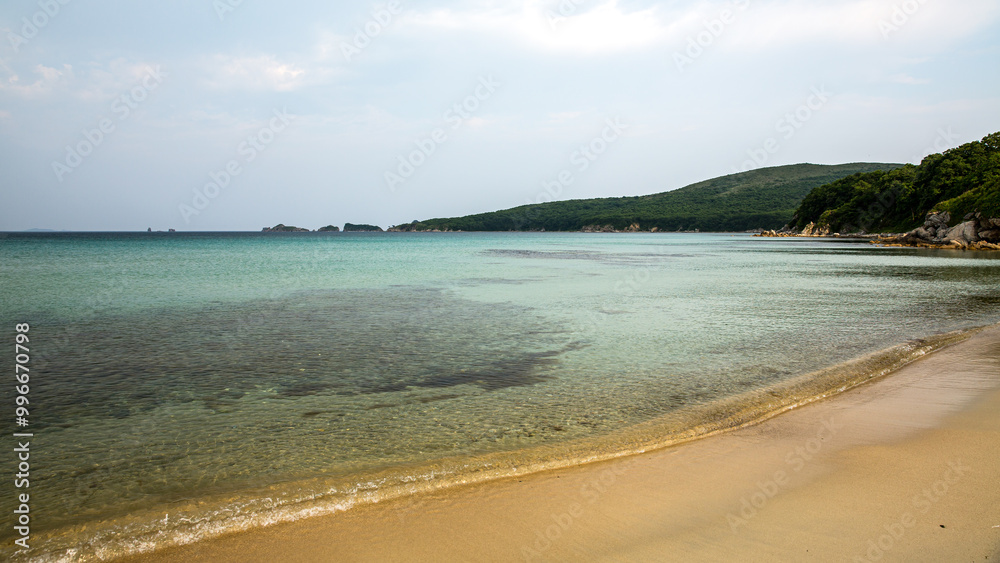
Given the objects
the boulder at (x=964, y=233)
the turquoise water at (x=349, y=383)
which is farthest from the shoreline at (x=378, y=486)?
the boulder at (x=964, y=233)

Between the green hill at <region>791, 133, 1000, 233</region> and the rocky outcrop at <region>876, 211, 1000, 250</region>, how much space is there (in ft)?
3.64

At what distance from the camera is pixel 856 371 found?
8984 mm

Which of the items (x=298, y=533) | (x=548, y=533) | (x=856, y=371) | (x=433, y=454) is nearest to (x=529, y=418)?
(x=433, y=454)

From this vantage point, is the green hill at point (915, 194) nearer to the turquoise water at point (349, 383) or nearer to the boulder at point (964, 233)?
the boulder at point (964, 233)

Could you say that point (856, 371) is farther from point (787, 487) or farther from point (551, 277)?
point (551, 277)

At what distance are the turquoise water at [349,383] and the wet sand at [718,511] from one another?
1.55ft

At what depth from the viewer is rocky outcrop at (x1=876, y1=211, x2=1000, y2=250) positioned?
54562 mm

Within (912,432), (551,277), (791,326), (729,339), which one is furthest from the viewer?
(551,277)

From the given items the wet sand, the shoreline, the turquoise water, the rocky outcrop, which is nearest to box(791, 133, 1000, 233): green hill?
Result: the rocky outcrop

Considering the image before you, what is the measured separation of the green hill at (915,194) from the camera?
207ft

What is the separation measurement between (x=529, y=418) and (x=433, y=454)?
61.3 inches

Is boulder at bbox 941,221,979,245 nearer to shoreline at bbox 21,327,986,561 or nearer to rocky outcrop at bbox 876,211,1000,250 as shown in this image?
rocky outcrop at bbox 876,211,1000,250

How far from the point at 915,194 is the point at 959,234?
34476 millimetres

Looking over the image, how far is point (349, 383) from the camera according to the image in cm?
830
